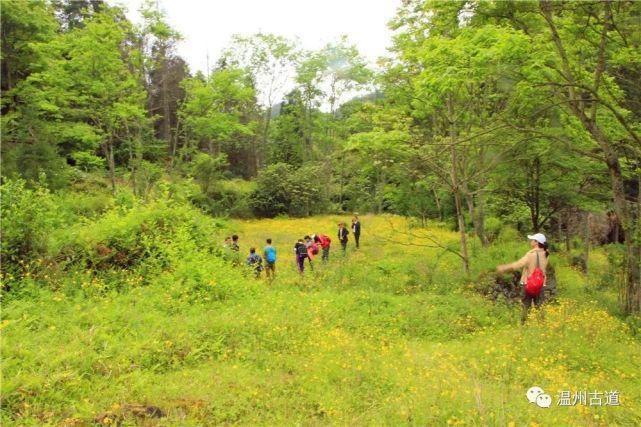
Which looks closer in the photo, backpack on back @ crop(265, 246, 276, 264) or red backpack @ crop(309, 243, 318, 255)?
backpack on back @ crop(265, 246, 276, 264)

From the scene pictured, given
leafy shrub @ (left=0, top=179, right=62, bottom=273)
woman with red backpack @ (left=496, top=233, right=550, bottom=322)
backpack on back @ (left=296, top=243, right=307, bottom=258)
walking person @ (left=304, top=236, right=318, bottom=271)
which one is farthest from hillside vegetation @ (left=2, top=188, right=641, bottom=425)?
walking person @ (left=304, top=236, right=318, bottom=271)

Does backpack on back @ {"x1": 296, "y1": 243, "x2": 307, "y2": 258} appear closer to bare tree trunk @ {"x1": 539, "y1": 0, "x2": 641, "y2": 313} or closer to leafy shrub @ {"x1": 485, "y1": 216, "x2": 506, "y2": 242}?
bare tree trunk @ {"x1": 539, "y1": 0, "x2": 641, "y2": 313}

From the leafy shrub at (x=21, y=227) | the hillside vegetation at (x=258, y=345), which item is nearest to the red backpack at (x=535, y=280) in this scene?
the hillside vegetation at (x=258, y=345)

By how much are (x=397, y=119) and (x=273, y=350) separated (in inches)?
312

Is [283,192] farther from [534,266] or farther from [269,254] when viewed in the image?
[534,266]

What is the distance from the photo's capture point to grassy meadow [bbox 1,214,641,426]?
4.86 metres

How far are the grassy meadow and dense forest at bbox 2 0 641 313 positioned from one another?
2.16m

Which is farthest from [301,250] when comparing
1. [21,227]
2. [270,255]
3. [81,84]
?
[81,84]

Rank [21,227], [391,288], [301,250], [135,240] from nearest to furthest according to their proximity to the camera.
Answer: [21,227] < [135,240] < [391,288] < [301,250]

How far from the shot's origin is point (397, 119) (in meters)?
12.6

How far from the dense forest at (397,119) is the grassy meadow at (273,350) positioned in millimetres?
2164

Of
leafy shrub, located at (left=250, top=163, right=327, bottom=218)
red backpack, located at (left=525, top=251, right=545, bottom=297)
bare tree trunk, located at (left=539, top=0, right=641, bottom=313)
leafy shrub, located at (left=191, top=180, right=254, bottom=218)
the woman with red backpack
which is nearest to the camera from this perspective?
the woman with red backpack

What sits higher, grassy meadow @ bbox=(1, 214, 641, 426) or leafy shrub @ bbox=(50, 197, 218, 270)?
leafy shrub @ bbox=(50, 197, 218, 270)

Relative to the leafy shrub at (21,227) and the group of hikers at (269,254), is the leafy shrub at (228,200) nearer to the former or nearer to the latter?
the group of hikers at (269,254)
